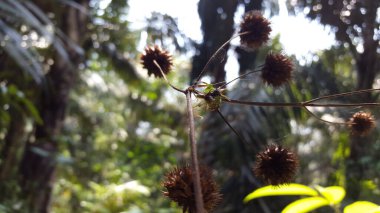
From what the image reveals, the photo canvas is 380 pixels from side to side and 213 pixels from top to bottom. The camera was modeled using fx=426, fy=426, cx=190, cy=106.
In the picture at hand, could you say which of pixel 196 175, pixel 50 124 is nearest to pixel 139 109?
pixel 50 124

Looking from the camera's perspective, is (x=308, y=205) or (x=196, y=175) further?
(x=308, y=205)

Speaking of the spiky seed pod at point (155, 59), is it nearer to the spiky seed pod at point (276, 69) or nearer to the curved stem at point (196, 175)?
the spiky seed pod at point (276, 69)

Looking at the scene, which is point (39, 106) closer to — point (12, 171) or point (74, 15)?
point (12, 171)

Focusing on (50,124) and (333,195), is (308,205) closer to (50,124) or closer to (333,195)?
(333,195)

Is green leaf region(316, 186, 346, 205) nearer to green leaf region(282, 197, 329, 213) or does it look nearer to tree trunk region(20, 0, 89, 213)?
green leaf region(282, 197, 329, 213)

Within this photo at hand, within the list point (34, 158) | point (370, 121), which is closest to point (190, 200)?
point (370, 121)

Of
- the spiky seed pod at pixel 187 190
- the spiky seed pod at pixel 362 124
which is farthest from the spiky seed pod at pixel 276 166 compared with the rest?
the spiky seed pod at pixel 362 124
